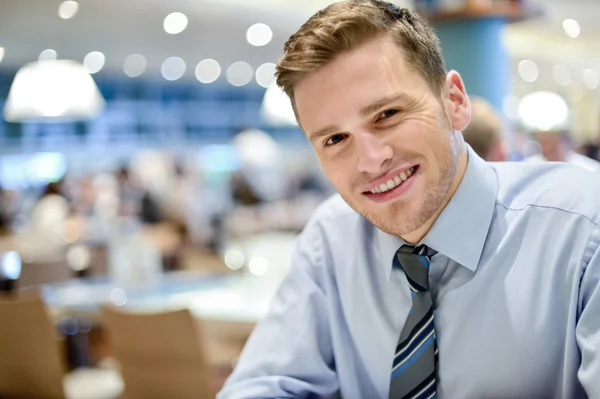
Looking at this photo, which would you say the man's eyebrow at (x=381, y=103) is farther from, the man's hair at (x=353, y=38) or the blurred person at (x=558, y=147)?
the blurred person at (x=558, y=147)

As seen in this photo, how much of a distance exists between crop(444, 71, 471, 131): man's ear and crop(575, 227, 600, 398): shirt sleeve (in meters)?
0.31

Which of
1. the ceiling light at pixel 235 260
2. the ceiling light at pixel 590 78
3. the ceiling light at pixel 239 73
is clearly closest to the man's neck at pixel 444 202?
the ceiling light at pixel 235 260

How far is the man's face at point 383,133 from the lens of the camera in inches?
49.7

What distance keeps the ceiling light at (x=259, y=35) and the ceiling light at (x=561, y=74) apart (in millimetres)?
7433

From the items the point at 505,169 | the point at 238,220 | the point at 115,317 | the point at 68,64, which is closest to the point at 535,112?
the point at 238,220

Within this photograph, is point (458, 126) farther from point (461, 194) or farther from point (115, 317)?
point (115, 317)

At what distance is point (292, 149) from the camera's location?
773 inches

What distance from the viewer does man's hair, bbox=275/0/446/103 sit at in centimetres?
127

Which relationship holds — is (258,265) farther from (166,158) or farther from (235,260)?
(166,158)

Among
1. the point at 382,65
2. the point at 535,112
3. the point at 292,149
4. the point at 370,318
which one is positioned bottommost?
the point at 370,318

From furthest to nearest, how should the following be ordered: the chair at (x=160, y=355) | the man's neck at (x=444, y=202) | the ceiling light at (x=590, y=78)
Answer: the ceiling light at (x=590, y=78) → the chair at (x=160, y=355) → the man's neck at (x=444, y=202)

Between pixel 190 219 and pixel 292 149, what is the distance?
9597 mm

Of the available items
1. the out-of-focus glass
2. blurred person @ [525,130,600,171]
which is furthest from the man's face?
the out-of-focus glass

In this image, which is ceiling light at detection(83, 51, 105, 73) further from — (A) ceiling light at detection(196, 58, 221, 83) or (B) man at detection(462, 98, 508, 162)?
(B) man at detection(462, 98, 508, 162)
